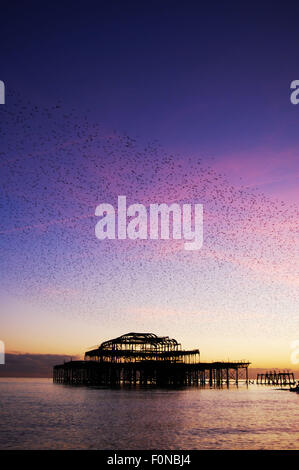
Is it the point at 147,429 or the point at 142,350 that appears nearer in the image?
the point at 147,429

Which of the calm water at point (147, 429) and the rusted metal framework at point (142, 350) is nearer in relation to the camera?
the calm water at point (147, 429)

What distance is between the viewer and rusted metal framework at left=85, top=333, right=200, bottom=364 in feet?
332

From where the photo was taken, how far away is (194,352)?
100 metres

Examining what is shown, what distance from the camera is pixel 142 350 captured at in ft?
342

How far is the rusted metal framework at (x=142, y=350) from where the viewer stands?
10106cm

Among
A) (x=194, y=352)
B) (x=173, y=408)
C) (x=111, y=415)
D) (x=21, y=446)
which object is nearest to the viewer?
(x=21, y=446)

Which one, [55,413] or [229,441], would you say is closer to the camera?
[229,441]

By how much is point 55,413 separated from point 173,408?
487 inches

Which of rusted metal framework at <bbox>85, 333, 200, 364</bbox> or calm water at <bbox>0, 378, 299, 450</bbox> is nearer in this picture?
calm water at <bbox>0, 378, 299, 450</bbox>
